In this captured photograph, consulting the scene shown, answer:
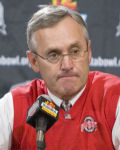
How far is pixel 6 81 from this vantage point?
7.34ft

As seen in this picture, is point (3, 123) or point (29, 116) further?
point (3, 123)

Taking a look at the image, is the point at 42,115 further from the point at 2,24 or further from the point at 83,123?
the point at 2,24

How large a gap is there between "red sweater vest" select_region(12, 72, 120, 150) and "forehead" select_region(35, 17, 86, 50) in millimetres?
264

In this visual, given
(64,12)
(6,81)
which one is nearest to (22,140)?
(64,12)

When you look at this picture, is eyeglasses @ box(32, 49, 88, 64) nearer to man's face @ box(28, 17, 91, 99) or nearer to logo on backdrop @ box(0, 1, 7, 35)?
man's face @ box(28, 17, 91, 99)

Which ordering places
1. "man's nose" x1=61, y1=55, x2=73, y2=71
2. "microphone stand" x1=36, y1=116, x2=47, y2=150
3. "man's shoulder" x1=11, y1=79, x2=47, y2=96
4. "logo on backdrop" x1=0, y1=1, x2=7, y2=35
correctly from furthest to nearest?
"logo on backdrop" x1=0, y1=1, x2=7, y2=35 < "man's shoulder" x1=11, y1=79, x2=47, y2=96 < "man's nose" x1=61, y1=55, x2=73, y2=71 < "microphone stand" x1=36, y1=116, x2=47, y2=150

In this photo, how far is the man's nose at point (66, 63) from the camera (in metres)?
1.25

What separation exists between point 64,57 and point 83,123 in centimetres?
33

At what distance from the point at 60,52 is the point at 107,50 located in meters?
0.98

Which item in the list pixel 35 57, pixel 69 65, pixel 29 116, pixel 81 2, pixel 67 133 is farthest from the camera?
pixel 81 2

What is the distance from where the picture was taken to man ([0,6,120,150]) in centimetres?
130

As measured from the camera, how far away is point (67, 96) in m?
1.42

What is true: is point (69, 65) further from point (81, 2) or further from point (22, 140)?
point (81, 2)

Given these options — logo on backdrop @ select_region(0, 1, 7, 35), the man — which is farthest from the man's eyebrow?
logo on backdrop @ select_region(0, 1, 7, 35)
